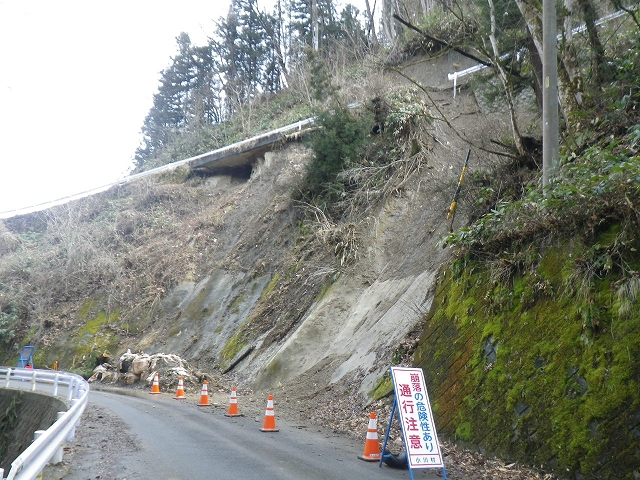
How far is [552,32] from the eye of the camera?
32.7 feet

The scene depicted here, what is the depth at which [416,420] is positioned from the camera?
778cm

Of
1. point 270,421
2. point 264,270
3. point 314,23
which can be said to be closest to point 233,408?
point 270,421

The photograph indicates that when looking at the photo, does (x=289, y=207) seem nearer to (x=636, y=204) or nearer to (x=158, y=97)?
(x=636, y=204)

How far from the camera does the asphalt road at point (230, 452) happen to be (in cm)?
741

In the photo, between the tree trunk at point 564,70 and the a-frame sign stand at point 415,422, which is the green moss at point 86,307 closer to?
the a-frame sign stand at point 415,422

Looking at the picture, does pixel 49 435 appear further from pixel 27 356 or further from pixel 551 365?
pixel 27 356

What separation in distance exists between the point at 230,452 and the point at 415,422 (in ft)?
9.13

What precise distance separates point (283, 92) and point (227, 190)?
1303cm

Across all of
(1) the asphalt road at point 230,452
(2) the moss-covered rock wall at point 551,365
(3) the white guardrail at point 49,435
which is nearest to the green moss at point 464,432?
(2) the moss-covered rock wall at point 551,365

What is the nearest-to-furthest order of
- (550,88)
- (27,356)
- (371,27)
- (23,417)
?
1. (550,88)
2. (23,417)
3. (27,356)
4. (371,27)

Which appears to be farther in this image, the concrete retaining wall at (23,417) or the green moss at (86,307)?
the green moss at (86,307)

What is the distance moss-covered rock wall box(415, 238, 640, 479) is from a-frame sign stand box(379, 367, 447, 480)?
931mm

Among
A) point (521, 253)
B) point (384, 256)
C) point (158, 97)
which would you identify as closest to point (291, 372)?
point (384, 256)

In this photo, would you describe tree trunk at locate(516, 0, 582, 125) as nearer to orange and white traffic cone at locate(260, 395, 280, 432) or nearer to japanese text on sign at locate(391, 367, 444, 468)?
japanese text on sign at locate(391, 367, 444, 468)
